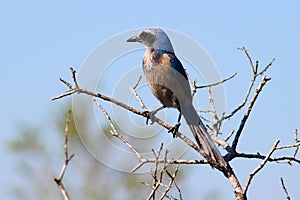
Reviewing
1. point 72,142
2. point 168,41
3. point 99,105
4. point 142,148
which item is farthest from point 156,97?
point 72,142

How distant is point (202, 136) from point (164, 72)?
899 millimetres

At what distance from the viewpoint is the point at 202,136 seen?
172 inches

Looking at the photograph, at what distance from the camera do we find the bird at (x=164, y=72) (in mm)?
5000

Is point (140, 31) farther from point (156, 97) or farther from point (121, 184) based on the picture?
point (121, 184)

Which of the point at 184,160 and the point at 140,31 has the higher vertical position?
the point at 140,31

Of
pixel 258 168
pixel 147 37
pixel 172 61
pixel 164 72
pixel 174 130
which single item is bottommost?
pixel 258 168

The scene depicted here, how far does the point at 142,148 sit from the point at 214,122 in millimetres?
1652

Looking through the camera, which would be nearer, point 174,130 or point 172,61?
point 174,130

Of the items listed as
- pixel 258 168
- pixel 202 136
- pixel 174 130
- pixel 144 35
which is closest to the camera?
pixel 258 168

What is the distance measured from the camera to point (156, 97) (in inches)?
206

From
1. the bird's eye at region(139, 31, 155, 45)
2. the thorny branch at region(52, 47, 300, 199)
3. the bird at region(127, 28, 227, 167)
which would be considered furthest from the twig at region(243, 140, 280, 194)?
the bird's eye at region(139, 31, 155, 45)

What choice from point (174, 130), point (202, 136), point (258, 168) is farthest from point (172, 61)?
point (258, 168)

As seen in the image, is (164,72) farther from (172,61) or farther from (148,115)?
(148,115)

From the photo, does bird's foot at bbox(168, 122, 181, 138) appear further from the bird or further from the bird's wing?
the bird's wing
